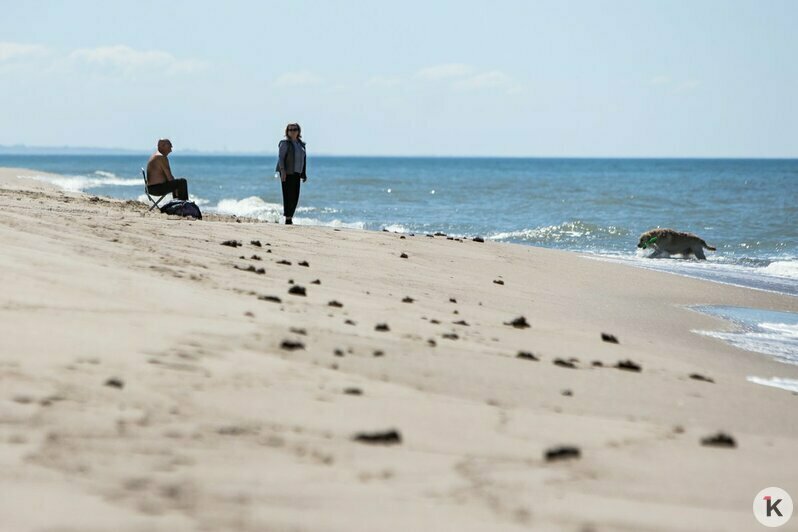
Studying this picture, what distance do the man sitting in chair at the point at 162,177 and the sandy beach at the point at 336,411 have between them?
690 centimetres

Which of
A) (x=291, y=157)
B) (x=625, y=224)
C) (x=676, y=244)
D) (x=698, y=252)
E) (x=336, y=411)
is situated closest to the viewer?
(x=336, y=411)

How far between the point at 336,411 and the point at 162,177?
11909mm

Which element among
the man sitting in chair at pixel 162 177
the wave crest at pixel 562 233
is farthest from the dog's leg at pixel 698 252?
the man sitting in chair at pixel 162 177

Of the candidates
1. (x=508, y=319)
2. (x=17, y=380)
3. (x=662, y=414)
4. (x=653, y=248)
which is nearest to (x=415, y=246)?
(x=508, y=319)

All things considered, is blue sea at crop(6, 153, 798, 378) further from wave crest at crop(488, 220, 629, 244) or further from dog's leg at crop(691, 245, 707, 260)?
dog's leg at crop(691, 245, 707, 260)

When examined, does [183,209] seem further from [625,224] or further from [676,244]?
[625,224]

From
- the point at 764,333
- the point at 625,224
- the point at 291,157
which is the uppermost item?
the point at 291,157

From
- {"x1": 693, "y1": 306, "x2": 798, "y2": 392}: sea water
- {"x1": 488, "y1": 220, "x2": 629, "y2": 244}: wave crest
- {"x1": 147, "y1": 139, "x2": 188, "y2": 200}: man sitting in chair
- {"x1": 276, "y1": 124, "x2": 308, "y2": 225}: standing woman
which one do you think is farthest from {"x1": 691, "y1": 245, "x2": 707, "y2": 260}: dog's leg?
{"x1": 147, "y1": 139, "x2": 188, "y2": 200}: man sitting in chair

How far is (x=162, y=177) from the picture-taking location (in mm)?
15328

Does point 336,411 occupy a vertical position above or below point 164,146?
below

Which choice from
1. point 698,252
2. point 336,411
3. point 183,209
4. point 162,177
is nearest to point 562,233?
point 698,252

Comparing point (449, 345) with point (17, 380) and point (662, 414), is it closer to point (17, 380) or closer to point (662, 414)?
point (662, 414)

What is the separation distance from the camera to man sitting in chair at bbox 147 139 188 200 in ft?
49.2

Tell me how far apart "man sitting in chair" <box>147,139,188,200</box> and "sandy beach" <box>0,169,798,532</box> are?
6904 mm
